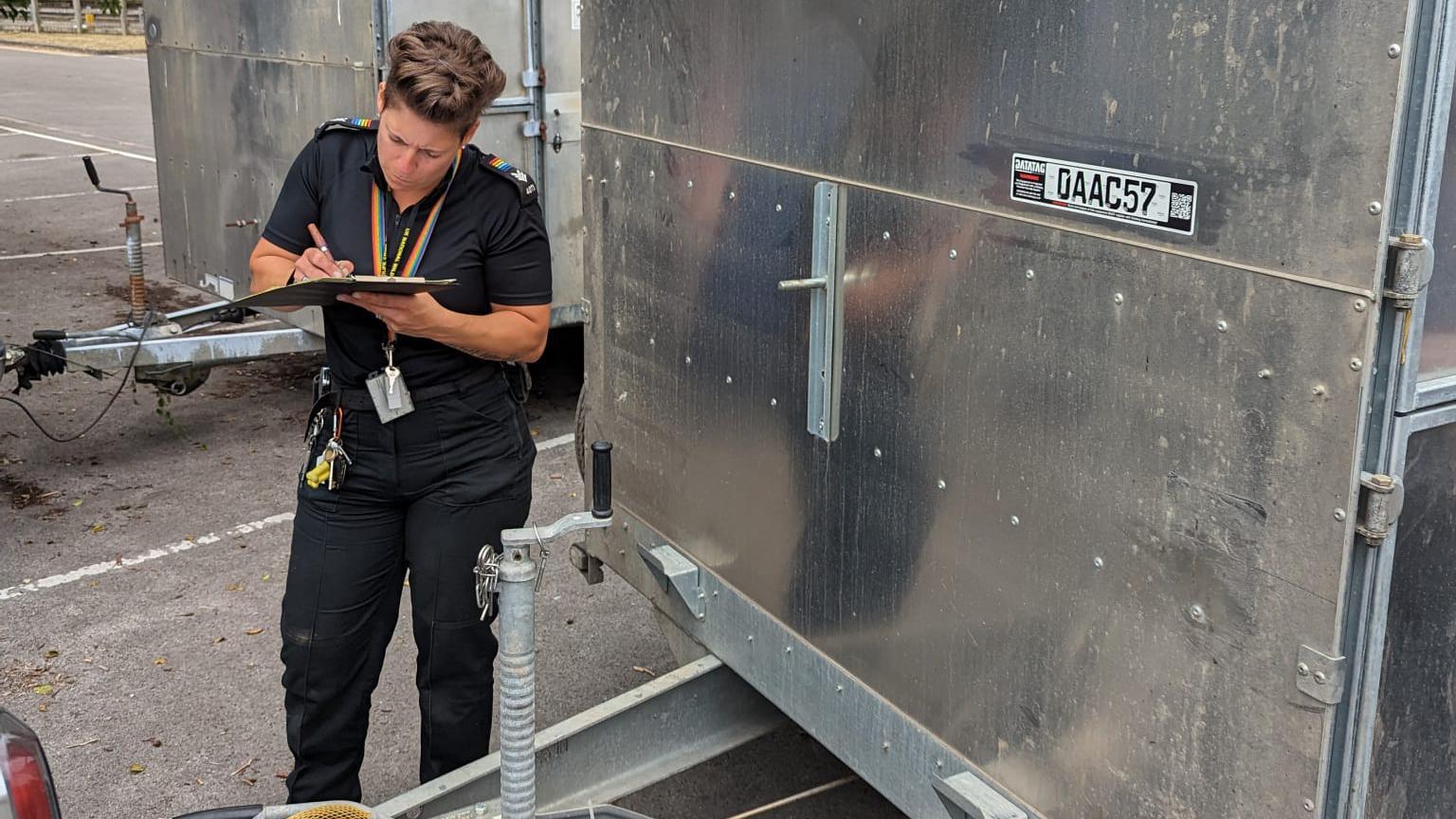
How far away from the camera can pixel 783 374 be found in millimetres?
2826

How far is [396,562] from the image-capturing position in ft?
10.4

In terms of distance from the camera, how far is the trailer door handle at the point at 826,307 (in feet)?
8.54

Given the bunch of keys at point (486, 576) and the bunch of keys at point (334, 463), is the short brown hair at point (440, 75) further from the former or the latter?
the bunch of keys at point (486, 576)

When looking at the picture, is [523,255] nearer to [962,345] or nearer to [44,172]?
[962,345]

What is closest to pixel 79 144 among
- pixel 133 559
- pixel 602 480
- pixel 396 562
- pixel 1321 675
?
pixel 133 559

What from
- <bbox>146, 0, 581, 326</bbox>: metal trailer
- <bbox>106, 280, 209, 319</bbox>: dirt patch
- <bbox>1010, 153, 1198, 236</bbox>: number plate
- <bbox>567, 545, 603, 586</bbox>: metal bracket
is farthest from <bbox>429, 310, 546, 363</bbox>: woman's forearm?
<bbox>106, 280, 209, 319</bbox>: dirt patch

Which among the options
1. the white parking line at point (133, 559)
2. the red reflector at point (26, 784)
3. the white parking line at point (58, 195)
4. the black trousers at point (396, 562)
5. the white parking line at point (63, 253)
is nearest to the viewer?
the red reflector at point (26, 784)

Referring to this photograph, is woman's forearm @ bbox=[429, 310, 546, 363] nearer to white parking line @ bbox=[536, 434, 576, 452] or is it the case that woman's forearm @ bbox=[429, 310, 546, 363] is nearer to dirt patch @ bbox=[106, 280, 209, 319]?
white parking line @ bbox=[536, 434, 576, 452]

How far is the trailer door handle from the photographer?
2.60 meters

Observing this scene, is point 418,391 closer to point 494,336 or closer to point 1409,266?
point 494,336

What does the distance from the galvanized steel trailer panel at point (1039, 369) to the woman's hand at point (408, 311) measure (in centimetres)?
55

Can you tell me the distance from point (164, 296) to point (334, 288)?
305 inches

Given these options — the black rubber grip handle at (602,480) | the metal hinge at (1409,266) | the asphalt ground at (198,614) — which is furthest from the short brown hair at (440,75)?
the asphalt ground at (198,614)

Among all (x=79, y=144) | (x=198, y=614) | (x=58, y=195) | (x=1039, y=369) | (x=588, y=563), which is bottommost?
(x=198, y=614)
